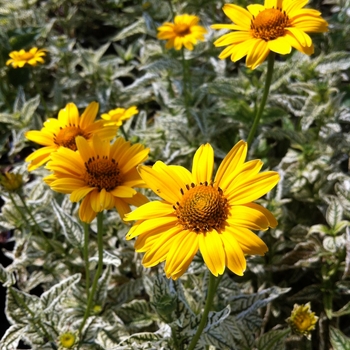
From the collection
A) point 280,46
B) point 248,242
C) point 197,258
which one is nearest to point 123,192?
point 248,242

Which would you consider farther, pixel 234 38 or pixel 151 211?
pixel 234 38

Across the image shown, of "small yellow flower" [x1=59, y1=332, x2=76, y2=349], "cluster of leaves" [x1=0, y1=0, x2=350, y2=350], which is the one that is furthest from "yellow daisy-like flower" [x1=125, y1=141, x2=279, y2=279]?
"small yellow flower" [x1=59, y1=332, x2=76, y2=349]

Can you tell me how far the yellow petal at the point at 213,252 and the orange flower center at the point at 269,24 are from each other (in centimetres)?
72

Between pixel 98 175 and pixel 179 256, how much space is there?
432 millimetres

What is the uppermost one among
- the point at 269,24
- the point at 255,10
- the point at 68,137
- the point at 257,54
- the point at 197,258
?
the point at 255,10

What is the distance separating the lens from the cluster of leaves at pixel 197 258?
5.66ft

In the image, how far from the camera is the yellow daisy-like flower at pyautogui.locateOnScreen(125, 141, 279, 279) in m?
1.10

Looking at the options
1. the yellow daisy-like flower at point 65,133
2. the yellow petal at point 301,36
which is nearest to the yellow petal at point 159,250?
the yellow daisy-like flower at point 65,133

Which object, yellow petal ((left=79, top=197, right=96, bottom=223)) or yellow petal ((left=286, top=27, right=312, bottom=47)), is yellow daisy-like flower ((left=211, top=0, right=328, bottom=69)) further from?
yellow petal ((left=79, top=197, right=96, bottom=223))

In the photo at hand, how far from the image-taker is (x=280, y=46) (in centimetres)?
141

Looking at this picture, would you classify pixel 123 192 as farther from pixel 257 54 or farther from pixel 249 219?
pixel 257 54

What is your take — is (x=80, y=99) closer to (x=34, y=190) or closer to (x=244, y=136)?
(x=34, y=190)

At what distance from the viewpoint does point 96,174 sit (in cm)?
140

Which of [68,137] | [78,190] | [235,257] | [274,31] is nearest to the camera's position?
[235,257]
